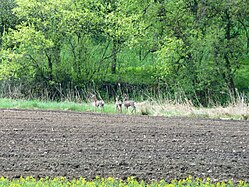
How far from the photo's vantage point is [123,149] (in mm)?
11492

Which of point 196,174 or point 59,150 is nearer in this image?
point 196,174

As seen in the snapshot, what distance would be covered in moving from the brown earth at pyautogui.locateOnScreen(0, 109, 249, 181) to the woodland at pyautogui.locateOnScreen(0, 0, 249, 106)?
14.2m

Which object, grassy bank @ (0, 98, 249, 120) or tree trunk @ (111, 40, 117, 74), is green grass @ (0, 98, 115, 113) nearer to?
grassy bank @ (0, 98, 249, 120)

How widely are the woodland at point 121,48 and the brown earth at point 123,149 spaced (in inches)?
559

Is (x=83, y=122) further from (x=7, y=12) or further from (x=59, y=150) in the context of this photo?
(x=7, y=12)

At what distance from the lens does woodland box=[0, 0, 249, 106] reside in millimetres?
31156

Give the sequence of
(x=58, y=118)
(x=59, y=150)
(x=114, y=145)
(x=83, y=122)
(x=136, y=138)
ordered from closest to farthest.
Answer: (x=59, y=150) < (x=114, y=145) < (x=136, y=138) < (x=83, y=122) < (x=58, y=118)

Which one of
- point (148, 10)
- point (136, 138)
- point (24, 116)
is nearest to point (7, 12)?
point (148, 10)

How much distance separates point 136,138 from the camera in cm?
1331

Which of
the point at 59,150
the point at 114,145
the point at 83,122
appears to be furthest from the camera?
the point at 83,122

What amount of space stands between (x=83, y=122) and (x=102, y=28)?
16296 millimetres

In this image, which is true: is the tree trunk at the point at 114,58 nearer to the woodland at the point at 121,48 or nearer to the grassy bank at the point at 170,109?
the woodland at the point at 121,48

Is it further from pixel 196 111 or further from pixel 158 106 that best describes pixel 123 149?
pixel 158 106

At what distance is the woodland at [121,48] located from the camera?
102ft
